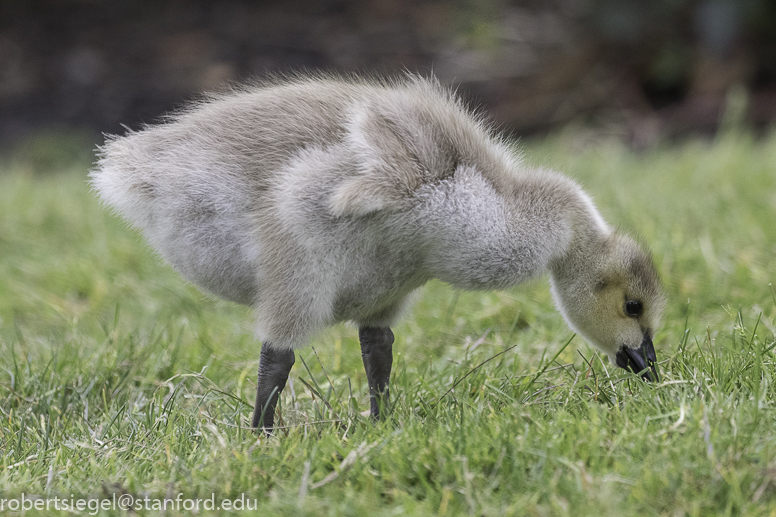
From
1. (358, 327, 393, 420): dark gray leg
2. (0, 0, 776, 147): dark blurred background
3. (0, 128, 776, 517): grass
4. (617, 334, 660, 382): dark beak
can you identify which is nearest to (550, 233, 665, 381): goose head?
(617, 334, 660, 382): dark beak

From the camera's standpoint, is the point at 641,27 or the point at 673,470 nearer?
the point at 673,470

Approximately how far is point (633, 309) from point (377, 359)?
34.3 inches

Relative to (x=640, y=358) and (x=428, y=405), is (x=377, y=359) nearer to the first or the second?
(x=428, y=405)

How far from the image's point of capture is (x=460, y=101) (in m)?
2.88

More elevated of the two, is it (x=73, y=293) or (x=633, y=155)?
(x=633, y=155)

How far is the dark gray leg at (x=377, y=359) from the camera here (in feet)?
8.74

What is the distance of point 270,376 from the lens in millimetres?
2500

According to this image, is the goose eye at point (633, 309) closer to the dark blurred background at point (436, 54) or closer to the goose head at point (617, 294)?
the goose head at point (617, 294)

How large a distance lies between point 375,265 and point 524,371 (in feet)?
2.56

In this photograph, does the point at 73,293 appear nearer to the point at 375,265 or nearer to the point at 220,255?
the point at 220,255

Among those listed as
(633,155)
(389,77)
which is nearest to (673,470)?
(389,77)

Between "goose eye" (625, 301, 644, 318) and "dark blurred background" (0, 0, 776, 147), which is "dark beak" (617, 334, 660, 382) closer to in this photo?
"goose eye" (625, 301, 644, 318)

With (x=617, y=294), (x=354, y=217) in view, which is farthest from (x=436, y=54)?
(x=354, y=217)

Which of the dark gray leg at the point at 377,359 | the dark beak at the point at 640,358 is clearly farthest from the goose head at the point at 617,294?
the dark gray leg at the point at 377,359
